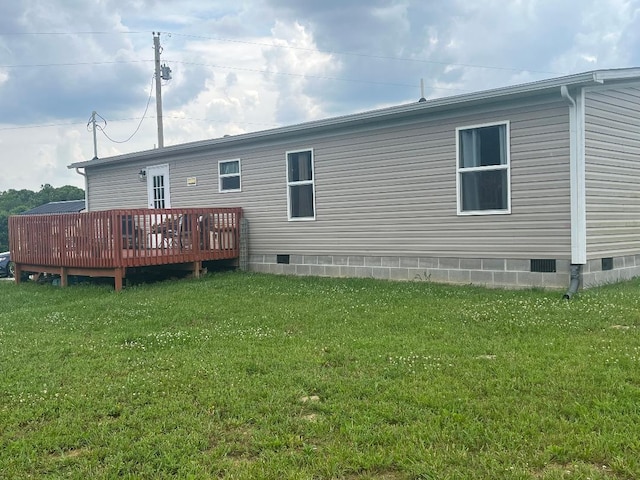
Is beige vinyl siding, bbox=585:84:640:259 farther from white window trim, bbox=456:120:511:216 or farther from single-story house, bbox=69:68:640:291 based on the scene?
white window trim, bbox=456:120:511:216

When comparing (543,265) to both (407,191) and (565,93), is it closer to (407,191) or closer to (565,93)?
(565,93)

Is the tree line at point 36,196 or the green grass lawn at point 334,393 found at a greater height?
the tree line at point 36,196

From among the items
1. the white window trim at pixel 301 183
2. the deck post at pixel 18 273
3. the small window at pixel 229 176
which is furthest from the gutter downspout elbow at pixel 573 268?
the deck post at pixel 18 273

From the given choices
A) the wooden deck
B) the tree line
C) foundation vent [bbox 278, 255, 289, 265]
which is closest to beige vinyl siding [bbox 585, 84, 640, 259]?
foundation vent [bbox 278, 255, 289, 265]

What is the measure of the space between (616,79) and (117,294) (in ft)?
27.1

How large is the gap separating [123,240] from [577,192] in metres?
7.41

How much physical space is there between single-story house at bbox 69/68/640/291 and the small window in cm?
14

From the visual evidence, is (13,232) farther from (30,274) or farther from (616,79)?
(616,79)

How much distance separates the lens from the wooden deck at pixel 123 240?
10.2m

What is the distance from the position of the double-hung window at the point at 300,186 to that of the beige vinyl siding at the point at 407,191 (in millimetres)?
135

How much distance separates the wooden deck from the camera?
10.2 m

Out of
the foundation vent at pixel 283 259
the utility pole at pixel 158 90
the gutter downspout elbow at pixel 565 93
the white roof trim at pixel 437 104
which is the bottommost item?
the foundation vent at pixel 283 259

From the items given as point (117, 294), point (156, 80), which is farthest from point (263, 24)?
point (117, 294)

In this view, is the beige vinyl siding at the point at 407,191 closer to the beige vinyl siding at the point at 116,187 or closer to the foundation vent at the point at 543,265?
the foundation vent at the point at 543,265
